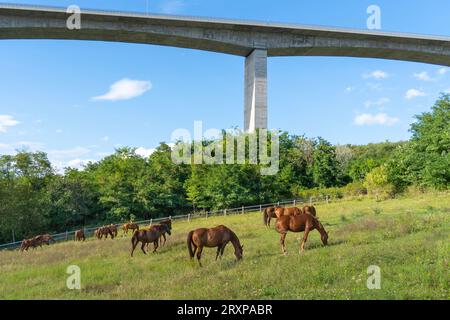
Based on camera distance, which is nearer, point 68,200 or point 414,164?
point 414,164

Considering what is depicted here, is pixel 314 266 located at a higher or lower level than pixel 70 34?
lower

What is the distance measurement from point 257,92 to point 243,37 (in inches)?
250

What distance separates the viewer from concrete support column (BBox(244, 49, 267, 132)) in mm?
41125

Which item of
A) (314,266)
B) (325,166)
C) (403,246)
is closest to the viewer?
(314,266)

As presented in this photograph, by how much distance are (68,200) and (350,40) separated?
3890cm

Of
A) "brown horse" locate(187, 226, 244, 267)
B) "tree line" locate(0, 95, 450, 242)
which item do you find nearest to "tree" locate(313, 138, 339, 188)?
"tree line" locate(0, 95, 450, 242)

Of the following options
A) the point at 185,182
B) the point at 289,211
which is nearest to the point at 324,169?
the point at 185,182

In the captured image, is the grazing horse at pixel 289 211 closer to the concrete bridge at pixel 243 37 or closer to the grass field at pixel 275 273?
the grass field at pixel 275 273

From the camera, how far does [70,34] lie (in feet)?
127

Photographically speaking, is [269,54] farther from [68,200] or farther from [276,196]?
[68,200]

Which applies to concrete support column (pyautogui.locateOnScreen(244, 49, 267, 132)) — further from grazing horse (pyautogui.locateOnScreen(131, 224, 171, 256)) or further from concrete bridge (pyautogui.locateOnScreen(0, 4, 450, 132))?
grazing horse (pyautogui.locateOnScreen(131, 224, 171, 256))

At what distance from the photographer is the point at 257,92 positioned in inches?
1628

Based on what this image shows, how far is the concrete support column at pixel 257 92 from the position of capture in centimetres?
4112
